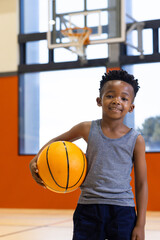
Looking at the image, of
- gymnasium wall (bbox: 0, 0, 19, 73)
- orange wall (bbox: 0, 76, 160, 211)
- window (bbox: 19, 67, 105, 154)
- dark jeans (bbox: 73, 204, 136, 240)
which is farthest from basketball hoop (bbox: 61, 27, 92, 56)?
dark jeans (bbox: 73, 204, 136, 240)

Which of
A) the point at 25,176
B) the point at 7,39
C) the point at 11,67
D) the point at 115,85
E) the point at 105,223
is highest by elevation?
the point at 7,39

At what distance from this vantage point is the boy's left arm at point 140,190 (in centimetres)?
181

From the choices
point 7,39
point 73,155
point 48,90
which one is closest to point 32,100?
point 48,90

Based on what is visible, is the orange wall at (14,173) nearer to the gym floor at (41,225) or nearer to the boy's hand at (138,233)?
the gym floor at (41,225)

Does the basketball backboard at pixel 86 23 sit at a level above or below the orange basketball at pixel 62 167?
above

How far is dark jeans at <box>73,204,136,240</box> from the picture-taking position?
179 centimetres

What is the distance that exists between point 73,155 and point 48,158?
12 cm

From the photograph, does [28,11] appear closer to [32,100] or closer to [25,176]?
[32,100]

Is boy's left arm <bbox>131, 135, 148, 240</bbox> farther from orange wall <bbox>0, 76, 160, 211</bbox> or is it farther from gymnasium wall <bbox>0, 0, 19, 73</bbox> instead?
gymnasium wall <bbox>0, 0, 19, 73</bbox>

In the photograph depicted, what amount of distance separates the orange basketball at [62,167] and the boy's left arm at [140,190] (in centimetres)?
24

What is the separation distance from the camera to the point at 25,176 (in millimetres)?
6613

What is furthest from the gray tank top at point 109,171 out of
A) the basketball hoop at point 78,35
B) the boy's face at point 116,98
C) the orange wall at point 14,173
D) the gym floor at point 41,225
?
the orange wall at point 14,173

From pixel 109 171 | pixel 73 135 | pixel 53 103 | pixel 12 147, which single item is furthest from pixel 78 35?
pixel 109 171

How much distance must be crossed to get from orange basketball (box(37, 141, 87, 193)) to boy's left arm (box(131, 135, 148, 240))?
240 millimetres
